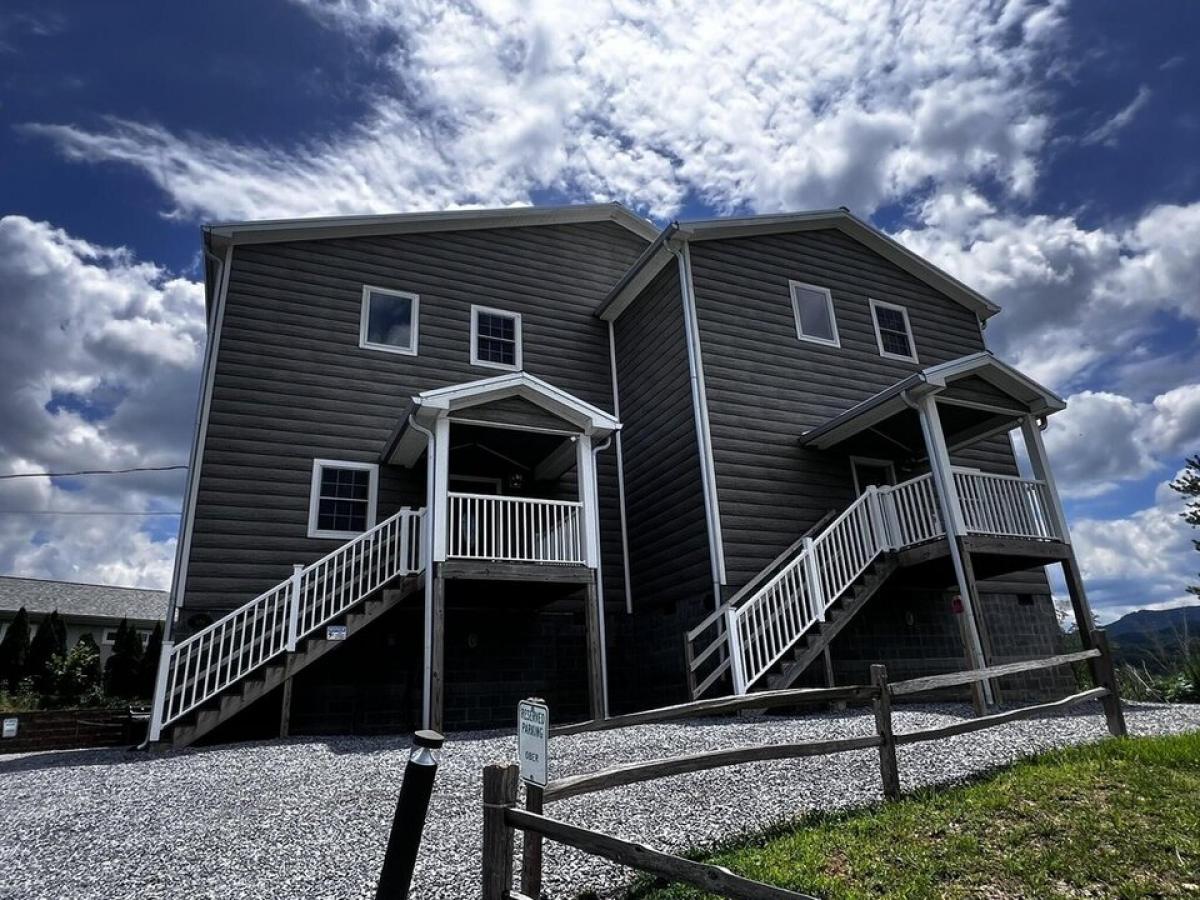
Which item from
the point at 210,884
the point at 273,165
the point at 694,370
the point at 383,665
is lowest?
the point at 210,884

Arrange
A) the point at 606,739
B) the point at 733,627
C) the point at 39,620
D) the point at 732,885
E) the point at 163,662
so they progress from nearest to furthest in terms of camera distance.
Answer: the point at 732,885 < the point at 606,739 < the point at 163,662 < the point at 733,627 < the point at 39,620

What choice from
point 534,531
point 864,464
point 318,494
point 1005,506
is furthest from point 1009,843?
point 318,494

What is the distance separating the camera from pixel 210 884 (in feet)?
13.6

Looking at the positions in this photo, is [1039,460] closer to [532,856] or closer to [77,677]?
[532,856]

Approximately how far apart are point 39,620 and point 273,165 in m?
22.4

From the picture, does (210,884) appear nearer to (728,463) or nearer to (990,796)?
(990,796)

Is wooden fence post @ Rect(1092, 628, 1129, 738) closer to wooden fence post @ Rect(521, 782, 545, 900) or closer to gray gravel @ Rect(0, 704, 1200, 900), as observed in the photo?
gray gravel @ Rect(0, 704, 1200, 900)

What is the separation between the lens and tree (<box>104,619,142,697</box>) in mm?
17375

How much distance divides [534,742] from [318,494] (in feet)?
32.1

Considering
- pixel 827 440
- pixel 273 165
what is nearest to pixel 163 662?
pixel 273 165

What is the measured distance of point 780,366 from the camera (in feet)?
46.1

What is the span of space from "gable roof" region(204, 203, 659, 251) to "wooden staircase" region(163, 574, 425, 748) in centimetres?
719

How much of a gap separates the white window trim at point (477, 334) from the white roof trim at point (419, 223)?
186cm

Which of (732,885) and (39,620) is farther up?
(39,620)
